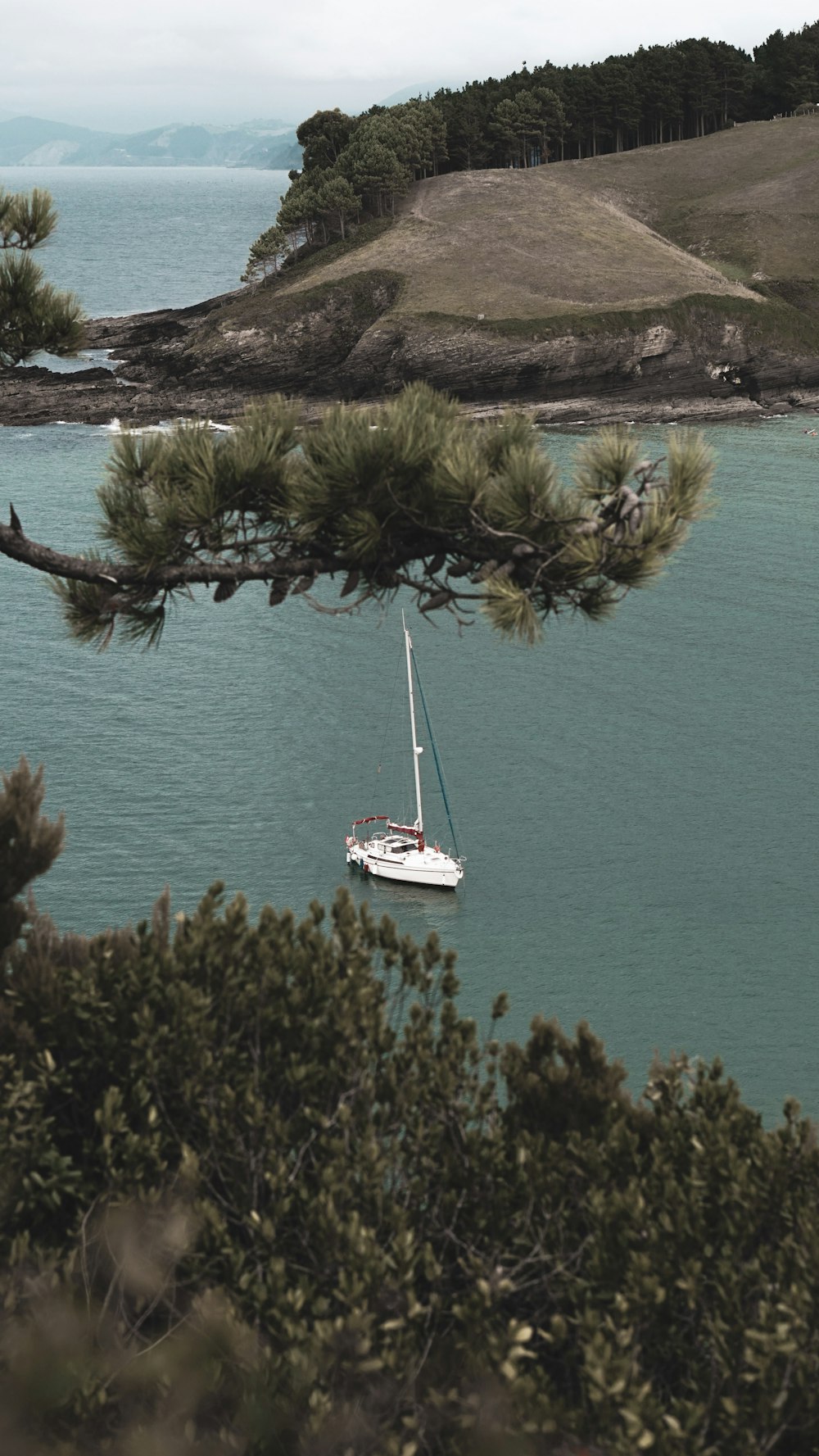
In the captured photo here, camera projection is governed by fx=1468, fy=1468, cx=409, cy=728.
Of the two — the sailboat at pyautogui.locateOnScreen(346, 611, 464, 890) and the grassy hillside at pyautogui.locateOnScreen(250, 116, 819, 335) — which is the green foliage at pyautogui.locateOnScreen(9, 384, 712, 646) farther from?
the grassy hillside at pyautogui.locateOnScreen(250, 116, 819, 335)

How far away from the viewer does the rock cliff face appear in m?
96.9

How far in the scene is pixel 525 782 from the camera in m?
46.8

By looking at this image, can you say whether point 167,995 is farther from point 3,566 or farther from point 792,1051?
point 3,566

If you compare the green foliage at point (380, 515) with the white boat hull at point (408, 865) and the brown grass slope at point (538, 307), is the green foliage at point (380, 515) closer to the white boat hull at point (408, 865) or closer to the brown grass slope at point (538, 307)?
the white boat hull at point (408, 865)

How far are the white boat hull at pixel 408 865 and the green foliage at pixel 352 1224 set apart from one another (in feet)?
104

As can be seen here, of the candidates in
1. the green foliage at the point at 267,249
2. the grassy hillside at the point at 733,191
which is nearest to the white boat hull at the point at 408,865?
the green foliage at the point at 267,249

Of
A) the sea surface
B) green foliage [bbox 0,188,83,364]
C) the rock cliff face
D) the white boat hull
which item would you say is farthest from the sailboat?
the rock cliff face

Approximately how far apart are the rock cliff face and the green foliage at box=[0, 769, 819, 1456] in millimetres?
86917

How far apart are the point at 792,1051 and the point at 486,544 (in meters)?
27.5

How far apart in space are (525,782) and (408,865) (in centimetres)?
656

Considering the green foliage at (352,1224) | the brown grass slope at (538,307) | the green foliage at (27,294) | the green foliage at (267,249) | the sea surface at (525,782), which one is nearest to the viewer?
the green foliage at (352,1224)

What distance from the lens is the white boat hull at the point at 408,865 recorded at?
41781 mm

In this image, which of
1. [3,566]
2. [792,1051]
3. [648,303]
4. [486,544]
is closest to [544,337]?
[648,303]

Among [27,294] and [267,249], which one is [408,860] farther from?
[267,249]
